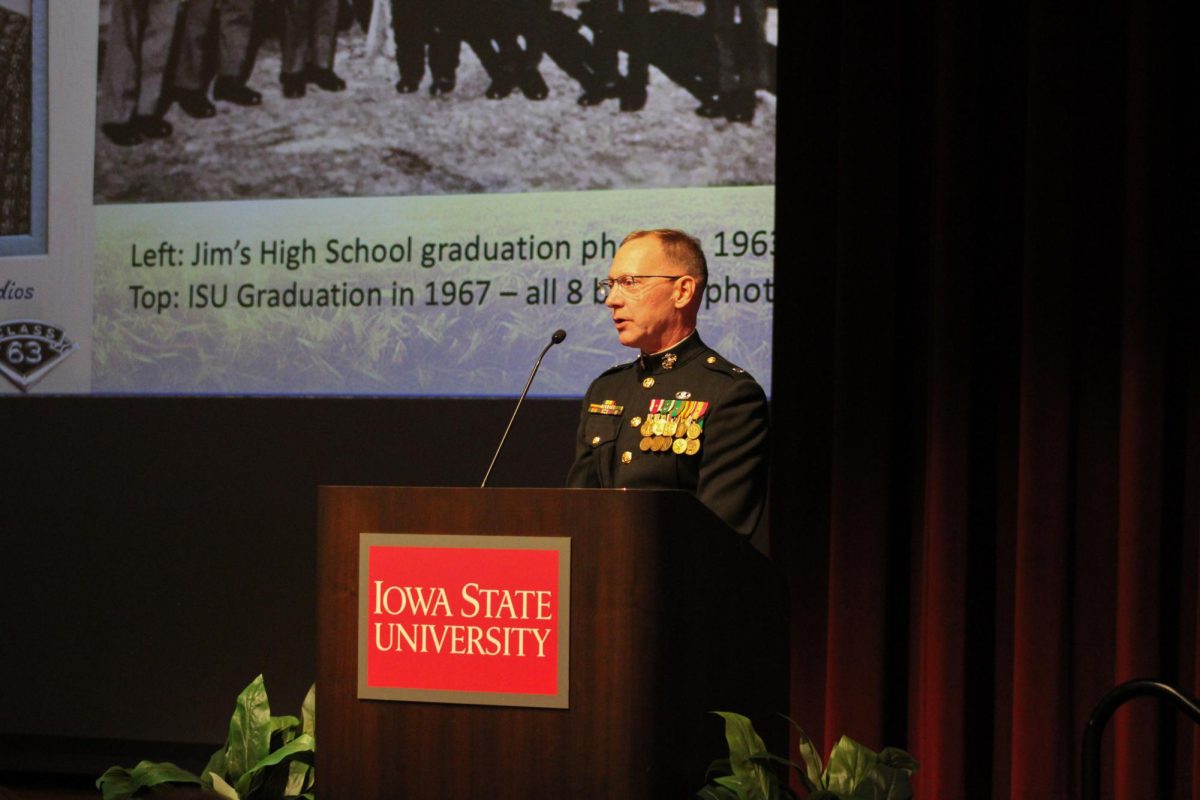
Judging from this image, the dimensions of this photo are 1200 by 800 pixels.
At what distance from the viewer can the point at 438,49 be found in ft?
12.5

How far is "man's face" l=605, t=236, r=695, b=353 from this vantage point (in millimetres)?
2680

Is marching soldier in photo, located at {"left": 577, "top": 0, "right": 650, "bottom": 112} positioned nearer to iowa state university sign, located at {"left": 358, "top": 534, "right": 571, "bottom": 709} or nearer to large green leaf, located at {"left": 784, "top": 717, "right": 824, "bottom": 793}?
large green leaf, located at {"left": 784, "top": 717, "right": 824, "bottom": 793}

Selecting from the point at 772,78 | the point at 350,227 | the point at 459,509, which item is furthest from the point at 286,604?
the point at 459,509

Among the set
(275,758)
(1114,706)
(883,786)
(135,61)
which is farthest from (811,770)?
(135,61)

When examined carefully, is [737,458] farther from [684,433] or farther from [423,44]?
[423,44]

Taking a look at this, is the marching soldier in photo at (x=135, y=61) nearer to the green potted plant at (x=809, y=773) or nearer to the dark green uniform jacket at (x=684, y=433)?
the dark green uniform jacket at (x=684, y=433)

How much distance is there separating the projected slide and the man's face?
809mm

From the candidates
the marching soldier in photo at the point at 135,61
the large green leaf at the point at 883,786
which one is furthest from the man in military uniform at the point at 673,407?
the marching soldier in photo at the point at 135,61

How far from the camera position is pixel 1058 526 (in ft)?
10.7

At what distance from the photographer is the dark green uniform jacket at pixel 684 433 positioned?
8.28 ft

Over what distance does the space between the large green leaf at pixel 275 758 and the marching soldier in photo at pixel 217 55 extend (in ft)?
7.69

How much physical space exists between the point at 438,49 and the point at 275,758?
2316 mm

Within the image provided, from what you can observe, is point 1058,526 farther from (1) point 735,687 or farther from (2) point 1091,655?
(1) point 735,687

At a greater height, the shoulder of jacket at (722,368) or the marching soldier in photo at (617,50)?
the marching soldier in photo at (617,50)
